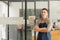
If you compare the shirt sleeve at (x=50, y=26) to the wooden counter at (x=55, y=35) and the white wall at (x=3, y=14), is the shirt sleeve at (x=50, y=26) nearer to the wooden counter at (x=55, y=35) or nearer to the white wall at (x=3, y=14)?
the wooden counter at (x=55, y=35)

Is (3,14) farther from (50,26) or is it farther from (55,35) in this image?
(55,35)

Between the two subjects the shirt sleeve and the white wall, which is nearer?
the shirt sleeve

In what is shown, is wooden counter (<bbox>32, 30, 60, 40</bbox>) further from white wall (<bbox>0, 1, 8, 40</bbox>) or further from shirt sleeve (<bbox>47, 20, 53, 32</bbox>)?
white wall (<bbox>0, 1, 8, 40</bbox>)

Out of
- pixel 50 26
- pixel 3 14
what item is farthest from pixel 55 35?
pixel 3 14

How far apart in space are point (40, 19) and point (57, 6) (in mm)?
487

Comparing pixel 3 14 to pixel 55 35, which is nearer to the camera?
pixel 55 35

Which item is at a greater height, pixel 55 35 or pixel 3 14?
pixel 3 14

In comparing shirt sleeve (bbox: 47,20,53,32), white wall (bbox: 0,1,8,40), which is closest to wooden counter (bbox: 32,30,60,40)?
shirt sleeve (bbox: 47,20,53,32)

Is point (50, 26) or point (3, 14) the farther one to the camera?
point (3, 14)

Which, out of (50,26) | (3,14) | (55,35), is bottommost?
(55,35)

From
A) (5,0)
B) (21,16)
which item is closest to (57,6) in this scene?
(21,16)

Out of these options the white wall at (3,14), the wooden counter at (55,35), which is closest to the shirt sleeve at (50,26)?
the wooden counter at (55,35)

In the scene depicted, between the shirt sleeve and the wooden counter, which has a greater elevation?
the shirt sleeve

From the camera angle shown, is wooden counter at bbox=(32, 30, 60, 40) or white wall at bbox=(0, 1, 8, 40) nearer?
wooden counter at bbox=(32, 30, 60, 40)
